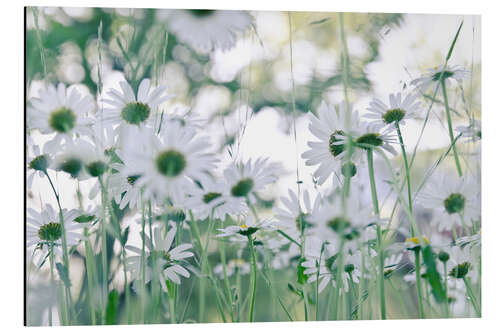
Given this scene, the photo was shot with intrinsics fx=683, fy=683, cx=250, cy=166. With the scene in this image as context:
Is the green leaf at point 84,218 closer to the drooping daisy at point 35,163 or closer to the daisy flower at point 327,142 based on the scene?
the drooping daisy at point 35,163

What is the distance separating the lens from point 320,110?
163 cm

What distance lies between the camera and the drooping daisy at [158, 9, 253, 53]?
63.2 inches

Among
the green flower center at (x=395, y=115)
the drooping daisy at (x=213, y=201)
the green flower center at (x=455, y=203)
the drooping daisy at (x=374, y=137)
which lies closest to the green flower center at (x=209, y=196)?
the drooping daisy at (x=213, y=201)

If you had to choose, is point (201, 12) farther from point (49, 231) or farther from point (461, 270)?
point (461, 270)

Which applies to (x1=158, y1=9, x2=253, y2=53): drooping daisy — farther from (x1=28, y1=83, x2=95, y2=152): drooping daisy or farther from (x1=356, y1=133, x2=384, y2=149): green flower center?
(x1=356, y1=133, x2=384, y2=149): green flower center

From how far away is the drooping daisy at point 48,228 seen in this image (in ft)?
5.12

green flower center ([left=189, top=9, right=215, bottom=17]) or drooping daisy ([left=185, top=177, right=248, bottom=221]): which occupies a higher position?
green flower center ([left=189, top=9, right=215, bottom=17])

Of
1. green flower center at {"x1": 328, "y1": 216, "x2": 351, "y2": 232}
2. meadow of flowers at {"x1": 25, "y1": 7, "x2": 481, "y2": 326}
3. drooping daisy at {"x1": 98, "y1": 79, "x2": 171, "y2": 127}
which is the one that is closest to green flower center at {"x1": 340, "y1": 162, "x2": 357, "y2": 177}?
meadow of flowers at {"x1": 25, "y1": 7, "x2": 481, "y2": 326}

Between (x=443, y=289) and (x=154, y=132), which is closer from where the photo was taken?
(x=154, y=132)

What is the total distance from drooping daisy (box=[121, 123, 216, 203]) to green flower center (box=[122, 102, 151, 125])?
0.09 ft

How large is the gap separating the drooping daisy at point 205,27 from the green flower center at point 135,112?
0.61 ft

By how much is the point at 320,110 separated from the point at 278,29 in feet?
0.72
